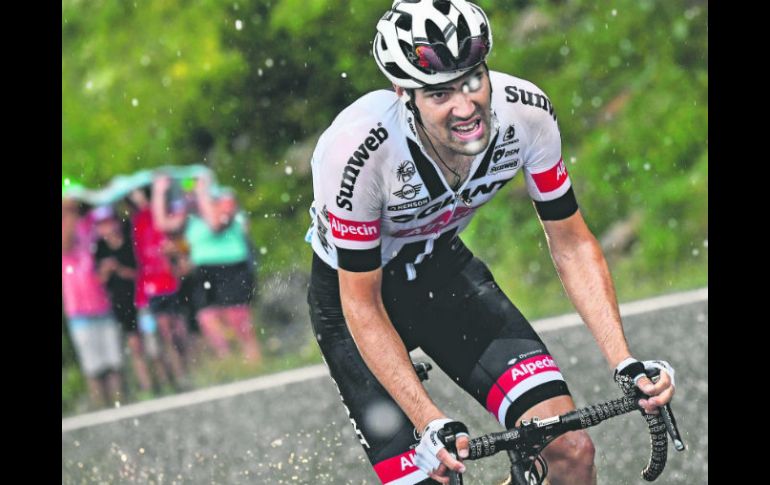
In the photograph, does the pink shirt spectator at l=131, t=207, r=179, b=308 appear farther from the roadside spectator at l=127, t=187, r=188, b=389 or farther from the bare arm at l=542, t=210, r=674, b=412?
the bare arm at l=542, t=210, r=674, b=412

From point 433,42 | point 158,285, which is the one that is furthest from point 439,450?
point 158,285

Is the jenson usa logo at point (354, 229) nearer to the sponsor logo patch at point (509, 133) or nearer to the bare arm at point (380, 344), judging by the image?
the bare arm at point (380, 344)

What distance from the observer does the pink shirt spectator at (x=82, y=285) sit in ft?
25.0

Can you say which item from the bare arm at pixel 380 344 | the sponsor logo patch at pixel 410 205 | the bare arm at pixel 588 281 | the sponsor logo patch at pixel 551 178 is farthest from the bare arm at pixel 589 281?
the bare arm at pixel 380 344

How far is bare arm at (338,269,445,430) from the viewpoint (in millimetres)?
3502

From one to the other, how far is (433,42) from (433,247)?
36.0 inches

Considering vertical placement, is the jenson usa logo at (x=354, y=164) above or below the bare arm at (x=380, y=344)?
above

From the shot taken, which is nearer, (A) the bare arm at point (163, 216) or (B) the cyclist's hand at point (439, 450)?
(B) the cyclist's hand at point (439, 450)

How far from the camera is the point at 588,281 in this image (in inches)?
150

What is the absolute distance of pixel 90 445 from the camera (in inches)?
247

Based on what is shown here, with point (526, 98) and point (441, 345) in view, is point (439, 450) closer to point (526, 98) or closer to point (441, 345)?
point (441, 345)

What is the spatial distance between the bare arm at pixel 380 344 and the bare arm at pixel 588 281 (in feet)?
2.14

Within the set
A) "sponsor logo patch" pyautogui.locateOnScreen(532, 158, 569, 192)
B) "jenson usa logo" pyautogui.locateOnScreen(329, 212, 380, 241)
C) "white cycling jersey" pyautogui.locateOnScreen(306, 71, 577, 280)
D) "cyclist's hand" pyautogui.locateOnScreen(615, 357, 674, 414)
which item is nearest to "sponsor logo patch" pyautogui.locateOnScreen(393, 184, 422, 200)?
"white cycling jersey" pyautogui.locateOnScreen(306, 71, 577, 280)

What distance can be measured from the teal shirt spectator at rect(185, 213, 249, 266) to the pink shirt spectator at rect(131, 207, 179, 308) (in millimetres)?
275
